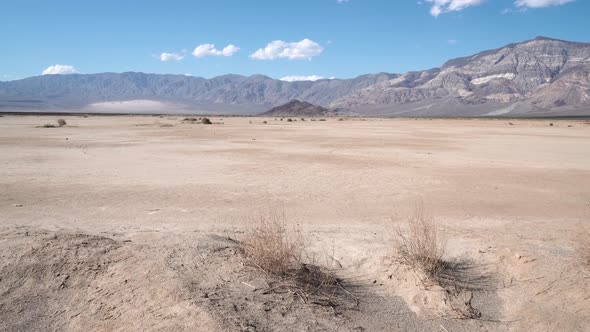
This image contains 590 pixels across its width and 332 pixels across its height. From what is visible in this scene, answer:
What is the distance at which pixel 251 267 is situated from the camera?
527 centimetres

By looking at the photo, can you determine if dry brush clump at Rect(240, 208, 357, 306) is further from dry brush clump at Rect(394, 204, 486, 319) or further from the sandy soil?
dry brush clump at Rect(394, 204, 486, 319)

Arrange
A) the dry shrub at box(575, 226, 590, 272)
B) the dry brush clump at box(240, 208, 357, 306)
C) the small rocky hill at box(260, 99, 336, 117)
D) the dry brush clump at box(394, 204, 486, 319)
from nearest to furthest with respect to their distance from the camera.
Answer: the dry brush clump at box(240, 208, 357, 306) → the dry brush clump at box(394, 204, 486, 319) → the dry shrub at box(575, 226, 590, 272) → the small rocky hill at box(260, 99, 336, 117)

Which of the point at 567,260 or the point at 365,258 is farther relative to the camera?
the point at 365,258

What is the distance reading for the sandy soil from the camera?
4547 millimetres

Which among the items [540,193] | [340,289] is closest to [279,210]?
[340,289]

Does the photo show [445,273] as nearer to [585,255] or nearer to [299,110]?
[585,255]

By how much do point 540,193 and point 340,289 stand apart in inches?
338

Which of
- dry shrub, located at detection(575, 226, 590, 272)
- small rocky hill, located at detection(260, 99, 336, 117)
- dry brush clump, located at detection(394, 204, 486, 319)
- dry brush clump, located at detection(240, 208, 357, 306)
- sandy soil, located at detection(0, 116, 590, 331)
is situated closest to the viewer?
sandy soil, located at detection(0, 116, 590, 331)

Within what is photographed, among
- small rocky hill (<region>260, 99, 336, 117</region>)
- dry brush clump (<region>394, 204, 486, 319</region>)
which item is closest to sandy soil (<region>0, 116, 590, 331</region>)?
dry brush clump (<region>394, 204, 486, 319</region>)

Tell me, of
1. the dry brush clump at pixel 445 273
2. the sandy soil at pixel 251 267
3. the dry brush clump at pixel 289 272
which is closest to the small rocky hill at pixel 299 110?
the sandy soil at pixel 251 267

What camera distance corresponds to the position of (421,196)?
11.2 meters

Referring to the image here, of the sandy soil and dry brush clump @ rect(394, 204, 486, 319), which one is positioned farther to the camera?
dry brush clump @ rect(394, 204, 486, 319)

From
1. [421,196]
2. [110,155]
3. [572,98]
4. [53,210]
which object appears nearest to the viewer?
[53,210]

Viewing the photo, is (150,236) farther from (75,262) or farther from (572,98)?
(572,98)
